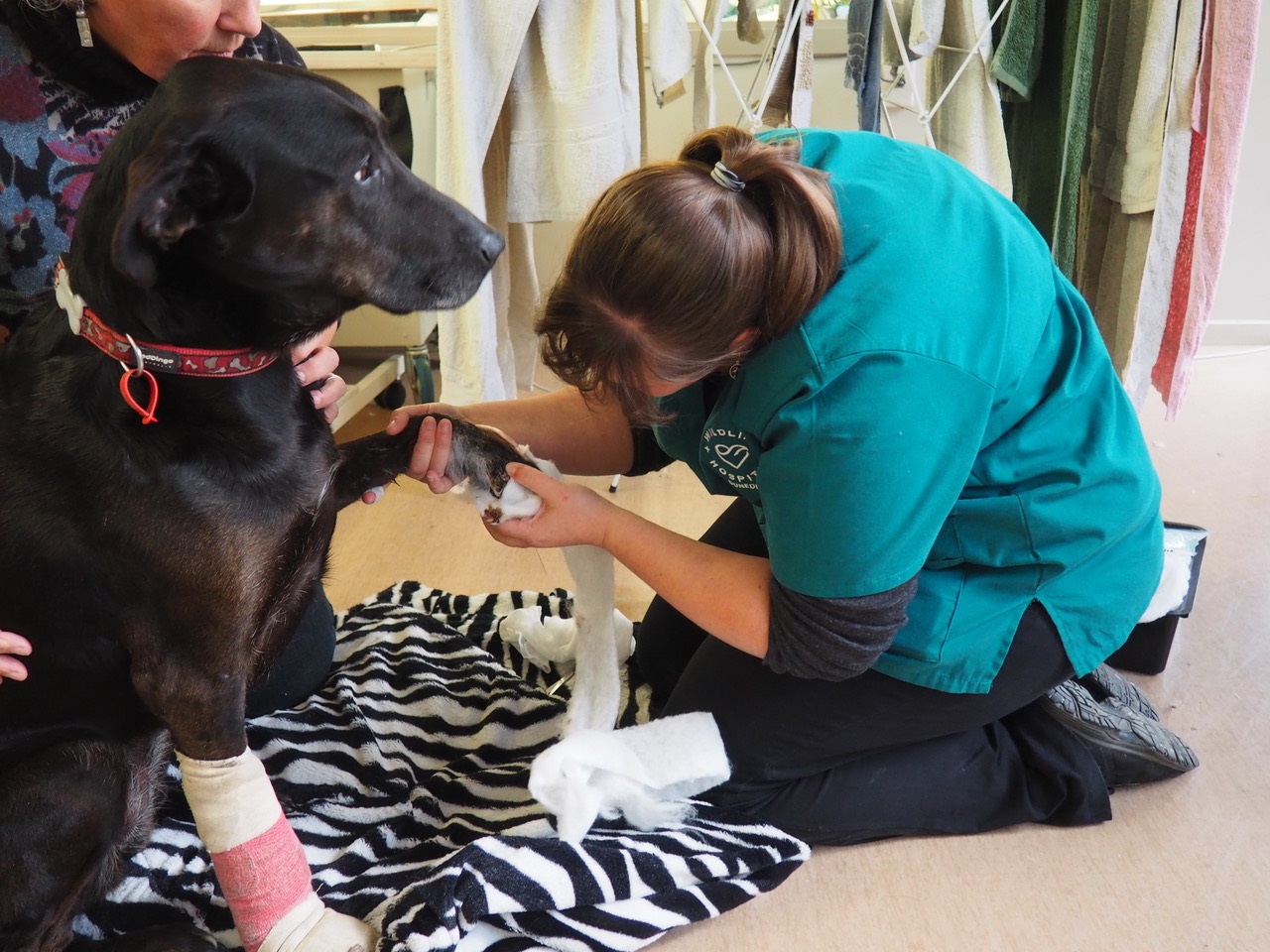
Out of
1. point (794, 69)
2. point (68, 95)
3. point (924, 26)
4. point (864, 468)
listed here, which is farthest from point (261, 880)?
point (924, 26)

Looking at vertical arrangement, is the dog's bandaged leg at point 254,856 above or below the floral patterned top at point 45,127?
below

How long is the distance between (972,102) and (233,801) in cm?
201

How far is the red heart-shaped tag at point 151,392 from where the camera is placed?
1.09 metres

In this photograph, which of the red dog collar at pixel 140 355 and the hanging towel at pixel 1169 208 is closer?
the red dog collar at pixel 140 355

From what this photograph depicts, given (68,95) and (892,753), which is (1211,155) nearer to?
(892,753)

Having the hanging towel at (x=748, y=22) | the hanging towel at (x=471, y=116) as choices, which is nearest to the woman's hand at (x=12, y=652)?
the hanging towel at (x=471, y=116)

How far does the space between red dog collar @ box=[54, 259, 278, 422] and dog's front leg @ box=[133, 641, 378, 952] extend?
306 mm

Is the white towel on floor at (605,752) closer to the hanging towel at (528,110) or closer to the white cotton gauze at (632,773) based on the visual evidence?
the white cotton gauze at (632,773)

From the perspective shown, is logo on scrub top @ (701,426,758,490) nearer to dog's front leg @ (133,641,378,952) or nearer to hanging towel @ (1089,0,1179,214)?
dog's front leg @ (133,641,378,952)

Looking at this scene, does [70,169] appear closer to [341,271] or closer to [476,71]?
[341,271]

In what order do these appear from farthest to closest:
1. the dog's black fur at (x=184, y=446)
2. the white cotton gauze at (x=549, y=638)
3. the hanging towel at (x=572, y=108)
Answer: the hanging towel at (x=572, y=108), the white cotton gauze at (x=549, y=638), the dog's black fur at (x=184, y=446)

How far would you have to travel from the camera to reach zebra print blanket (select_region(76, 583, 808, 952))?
1.34m

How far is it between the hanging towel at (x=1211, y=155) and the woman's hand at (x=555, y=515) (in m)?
1.58

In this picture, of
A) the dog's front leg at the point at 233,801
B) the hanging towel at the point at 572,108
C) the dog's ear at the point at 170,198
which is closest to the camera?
the dog's ear at the point at 170,198
